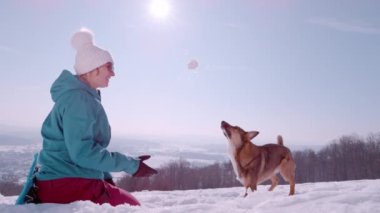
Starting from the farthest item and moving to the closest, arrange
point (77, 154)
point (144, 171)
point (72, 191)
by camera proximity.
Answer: point (144, 171)
point (72, 191)
point (77, 154)

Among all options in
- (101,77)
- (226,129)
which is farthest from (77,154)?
(226,129)

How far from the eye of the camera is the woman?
278 cm

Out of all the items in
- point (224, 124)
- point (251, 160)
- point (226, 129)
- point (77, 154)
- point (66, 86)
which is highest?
point (224, 124)

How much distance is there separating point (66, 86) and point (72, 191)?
94 centimetres

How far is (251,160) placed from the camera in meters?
8.45

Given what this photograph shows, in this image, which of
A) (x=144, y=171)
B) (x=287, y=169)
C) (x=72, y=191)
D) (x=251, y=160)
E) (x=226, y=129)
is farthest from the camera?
(x=287, y=169)

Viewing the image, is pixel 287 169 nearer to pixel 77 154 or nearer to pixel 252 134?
pixel 252 134

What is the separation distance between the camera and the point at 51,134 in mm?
3037

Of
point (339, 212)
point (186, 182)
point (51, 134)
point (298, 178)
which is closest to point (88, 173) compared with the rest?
point (51, 134)

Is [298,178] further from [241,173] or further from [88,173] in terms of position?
[88,173]

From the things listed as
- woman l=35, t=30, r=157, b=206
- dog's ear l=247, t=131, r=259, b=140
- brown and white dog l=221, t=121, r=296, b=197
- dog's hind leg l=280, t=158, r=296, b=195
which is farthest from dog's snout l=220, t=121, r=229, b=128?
woman l=35, t=30, r=157, b=206

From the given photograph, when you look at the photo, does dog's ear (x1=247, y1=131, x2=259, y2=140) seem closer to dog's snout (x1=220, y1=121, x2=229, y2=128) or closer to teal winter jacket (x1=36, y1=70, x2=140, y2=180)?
dog's snout (x1=220, y1=121, x2=229, y2=128)

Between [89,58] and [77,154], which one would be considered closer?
[77,154]

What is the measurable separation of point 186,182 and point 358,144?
102ft
